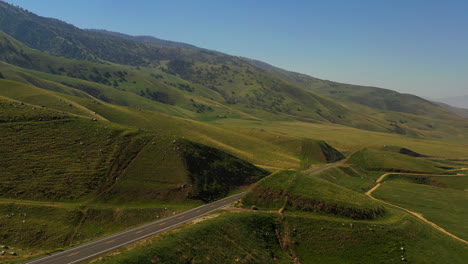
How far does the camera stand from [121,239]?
52.6 m

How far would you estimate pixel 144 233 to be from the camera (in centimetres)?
5525

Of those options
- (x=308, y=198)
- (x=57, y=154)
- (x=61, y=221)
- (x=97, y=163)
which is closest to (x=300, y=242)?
(x=308, y=198)

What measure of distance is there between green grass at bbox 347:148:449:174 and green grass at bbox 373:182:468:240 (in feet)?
77.4

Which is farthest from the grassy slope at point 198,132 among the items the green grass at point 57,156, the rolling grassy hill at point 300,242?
the rolling grassy hill at point 300,242

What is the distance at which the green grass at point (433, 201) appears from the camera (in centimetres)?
8162

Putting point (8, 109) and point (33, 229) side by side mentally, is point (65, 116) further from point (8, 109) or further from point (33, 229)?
point (33, 229)

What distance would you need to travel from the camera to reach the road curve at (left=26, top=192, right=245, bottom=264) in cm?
4450

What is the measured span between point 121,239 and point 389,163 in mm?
141563

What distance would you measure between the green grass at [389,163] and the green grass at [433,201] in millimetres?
23600

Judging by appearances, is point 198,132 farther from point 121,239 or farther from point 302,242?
point 121,239

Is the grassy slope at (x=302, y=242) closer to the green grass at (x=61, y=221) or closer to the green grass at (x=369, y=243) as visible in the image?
the green grass at (x=369, y=243)

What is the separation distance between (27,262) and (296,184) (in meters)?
56.5

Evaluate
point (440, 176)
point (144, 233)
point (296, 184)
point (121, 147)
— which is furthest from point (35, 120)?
point (440, 176)

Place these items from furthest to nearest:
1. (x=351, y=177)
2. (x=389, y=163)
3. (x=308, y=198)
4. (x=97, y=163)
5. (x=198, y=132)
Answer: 1. (x=198, y=132)
2. (x=389, y=163)
3. (x=351, y=177)
4. (x=97, y=163)
5. (x=308, y=198)
